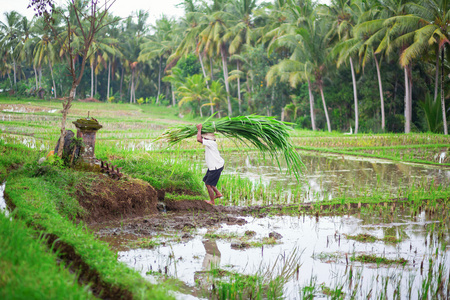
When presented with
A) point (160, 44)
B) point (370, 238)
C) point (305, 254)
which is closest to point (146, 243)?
point (305, 254)

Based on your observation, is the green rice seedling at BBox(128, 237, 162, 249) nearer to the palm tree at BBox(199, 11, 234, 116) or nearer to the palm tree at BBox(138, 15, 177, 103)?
the palm tree at BBox(199, 11, 234, 116)

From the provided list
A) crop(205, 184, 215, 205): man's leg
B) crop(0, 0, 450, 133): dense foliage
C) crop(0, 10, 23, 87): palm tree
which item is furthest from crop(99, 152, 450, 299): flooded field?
crop(0, 10, 23, 87): palm tree

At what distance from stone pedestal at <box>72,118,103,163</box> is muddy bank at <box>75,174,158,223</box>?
0.38m

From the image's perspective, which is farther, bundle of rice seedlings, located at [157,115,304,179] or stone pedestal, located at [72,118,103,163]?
stone pedestal, located at [72,118,103,163]

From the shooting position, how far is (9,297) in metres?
2.02

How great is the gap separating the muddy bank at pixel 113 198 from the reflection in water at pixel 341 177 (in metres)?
1.89

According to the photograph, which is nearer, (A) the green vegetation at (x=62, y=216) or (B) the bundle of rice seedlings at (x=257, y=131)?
(A) the green vegetation at (x=62, y=216)

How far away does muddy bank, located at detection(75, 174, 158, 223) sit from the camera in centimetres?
527

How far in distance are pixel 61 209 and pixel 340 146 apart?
11999 mm

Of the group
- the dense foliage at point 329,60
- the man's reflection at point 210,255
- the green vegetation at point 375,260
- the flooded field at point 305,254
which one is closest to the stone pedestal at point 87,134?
the flooded field at point 305,254

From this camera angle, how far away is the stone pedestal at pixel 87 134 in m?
5.83

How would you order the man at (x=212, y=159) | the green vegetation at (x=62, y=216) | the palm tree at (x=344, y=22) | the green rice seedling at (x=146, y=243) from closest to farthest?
1. the green vegetation at (x=62, y=216)
2. the green rice seedling at (x=146, y=243)
3. the man at (x=212, y=159)
4. the palm tree at (x=344, y=22)

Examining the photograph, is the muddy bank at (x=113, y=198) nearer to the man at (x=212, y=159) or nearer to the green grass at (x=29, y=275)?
the man at (x=212, y=159)

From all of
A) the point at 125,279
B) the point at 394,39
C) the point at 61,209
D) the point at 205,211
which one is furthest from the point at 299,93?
the point at 125,279
